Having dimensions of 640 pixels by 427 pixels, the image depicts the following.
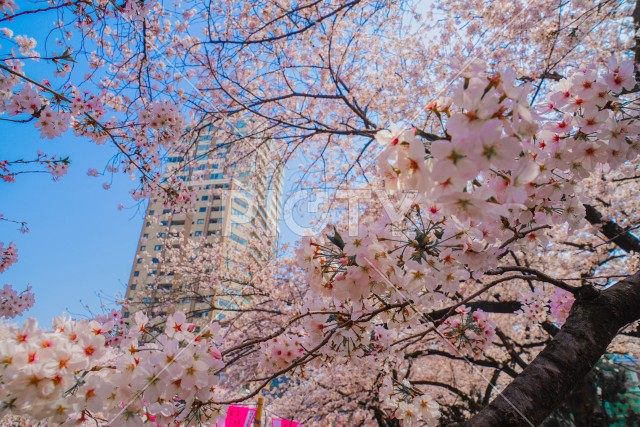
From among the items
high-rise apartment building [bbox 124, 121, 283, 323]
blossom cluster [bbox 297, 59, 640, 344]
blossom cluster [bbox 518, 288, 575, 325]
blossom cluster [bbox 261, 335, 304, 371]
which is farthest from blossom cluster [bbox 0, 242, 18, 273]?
blossom cluster [bbox 518, 288, 575, 325]

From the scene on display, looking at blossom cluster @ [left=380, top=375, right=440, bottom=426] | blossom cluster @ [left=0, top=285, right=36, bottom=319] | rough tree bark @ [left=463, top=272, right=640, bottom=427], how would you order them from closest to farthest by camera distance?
rough tree bark @ [left=463, top=272, right=640, bottom=427] < blossom cluster @ [left=380, top=375, right=440, bottom=426] < blossom cluster @ [left=0, top=285, right=36, bottom=319]

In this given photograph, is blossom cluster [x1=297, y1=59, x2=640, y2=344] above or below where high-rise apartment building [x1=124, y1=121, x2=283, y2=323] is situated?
below

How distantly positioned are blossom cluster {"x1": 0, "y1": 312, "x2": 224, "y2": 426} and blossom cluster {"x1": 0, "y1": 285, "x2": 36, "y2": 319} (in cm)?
430

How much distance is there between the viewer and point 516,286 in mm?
7676

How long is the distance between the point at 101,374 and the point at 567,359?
1733 mm

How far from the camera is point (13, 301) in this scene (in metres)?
4.40

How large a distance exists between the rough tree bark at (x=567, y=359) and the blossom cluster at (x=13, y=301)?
5.47 m

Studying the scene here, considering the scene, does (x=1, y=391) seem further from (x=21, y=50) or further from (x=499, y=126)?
(x=21, y=50)

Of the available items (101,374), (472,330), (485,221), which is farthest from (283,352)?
(485,221)

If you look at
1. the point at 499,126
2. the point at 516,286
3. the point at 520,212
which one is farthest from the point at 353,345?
the point at 516,286

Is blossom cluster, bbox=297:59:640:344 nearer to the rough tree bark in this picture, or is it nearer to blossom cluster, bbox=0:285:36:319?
the rough tree bark

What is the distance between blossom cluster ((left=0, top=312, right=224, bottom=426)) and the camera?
3.26 feet

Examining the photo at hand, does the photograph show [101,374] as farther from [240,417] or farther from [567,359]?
[240,417]

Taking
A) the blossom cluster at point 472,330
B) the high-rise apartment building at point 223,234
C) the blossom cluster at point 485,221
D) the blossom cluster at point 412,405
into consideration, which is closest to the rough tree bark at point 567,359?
the blossom cluster at point 485,221
